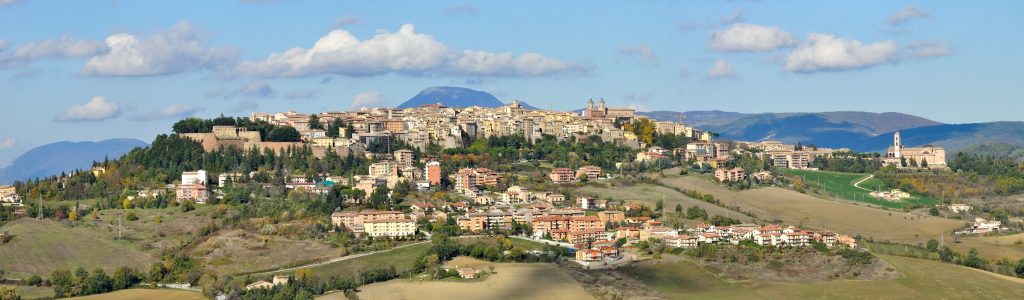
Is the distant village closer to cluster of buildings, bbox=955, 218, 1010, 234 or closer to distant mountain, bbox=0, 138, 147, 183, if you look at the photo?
cluster of buildings, bbox=955, 218, 1010, 234

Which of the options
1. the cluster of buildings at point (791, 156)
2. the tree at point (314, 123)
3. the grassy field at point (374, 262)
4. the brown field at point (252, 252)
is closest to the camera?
the grassy field at point (374, 262)

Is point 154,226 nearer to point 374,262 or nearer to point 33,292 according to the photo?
point 33,292

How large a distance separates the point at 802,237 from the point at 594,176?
67.3ft

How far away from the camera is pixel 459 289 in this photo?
48.0 m

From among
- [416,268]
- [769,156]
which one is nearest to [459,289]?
[416,268]

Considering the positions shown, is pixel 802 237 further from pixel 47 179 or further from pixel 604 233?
pixel 47 179

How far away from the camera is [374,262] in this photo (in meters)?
54.2

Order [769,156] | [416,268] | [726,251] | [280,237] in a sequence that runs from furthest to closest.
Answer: [769,156], [280,237], [726,251], [416,268]

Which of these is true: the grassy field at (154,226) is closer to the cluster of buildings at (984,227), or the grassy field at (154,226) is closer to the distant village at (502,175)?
the distant village at (502,175)

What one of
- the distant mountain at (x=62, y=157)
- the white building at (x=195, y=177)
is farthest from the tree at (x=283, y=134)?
the distant mountain at (x=62, y=157)

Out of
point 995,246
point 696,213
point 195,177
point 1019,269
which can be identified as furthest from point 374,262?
point 995,246

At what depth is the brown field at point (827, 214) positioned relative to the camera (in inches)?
2689

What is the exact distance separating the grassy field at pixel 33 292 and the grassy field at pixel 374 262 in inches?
362

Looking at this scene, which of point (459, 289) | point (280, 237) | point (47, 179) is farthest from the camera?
point (47, 179)
